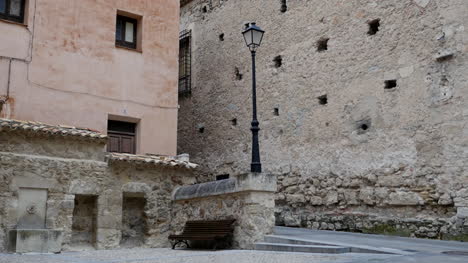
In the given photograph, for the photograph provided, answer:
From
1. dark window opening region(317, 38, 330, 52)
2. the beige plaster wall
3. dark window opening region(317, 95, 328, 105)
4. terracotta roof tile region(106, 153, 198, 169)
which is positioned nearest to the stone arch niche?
terracotta roof tile region(106, 153, 198, 169)

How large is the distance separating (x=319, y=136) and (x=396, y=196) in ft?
8.68

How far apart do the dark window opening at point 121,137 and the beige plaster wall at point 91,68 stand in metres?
0.23

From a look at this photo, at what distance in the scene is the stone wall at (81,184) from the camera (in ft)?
29.4

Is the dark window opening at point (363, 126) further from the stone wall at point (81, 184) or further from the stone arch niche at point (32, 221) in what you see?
the stone arch niche at point (32, 221)

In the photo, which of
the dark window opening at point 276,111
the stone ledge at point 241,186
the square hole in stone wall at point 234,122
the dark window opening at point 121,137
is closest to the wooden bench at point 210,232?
the stone ledge at point 241,186

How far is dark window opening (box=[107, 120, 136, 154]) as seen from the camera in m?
11.3

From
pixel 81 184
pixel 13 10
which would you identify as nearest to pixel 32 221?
pixel 81 184

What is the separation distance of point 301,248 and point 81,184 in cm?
471

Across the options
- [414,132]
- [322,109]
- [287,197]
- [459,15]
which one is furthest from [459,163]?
[287,197]

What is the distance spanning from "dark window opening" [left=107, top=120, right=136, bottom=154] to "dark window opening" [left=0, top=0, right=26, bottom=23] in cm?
289

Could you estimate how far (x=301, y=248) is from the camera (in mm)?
7223

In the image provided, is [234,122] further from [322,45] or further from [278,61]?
[322,45]

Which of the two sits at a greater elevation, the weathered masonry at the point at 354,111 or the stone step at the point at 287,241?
the weathered masonry at the point at 354,111

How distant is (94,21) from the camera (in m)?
11.1
